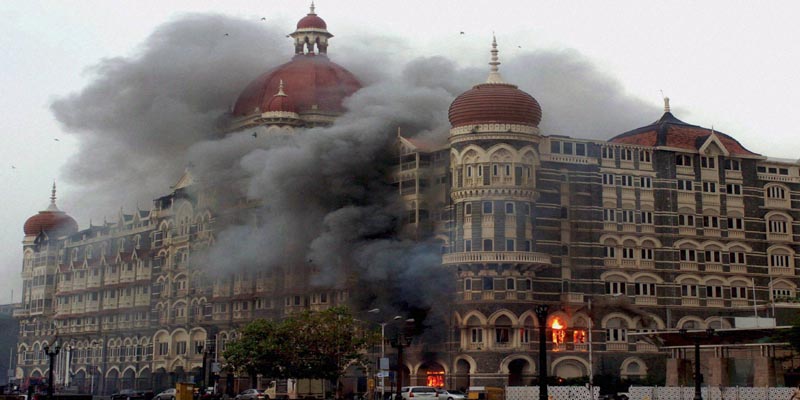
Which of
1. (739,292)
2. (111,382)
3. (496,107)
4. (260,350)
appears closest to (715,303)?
(739,292)

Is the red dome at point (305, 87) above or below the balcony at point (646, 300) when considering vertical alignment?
above

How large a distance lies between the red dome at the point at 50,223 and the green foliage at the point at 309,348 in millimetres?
80933

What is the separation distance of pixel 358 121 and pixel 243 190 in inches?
613

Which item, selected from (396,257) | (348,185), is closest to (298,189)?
(348,185)

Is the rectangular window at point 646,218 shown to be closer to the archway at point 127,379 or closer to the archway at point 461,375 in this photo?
the archway at point 461,375

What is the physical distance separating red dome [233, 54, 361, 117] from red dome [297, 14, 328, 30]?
18.5ft

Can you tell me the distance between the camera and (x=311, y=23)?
135125 millimetres

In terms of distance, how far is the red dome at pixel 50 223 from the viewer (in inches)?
6585

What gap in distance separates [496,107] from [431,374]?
24.4m

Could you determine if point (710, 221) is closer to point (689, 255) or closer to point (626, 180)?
point (689, 255)

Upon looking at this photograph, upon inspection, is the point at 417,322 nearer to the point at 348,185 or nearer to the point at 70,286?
the point at 348,185

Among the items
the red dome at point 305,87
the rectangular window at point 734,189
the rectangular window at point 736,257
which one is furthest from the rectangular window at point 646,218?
the red dome at point 305,87

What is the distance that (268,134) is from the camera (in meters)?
118

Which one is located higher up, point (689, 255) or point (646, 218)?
point (646, 218)
